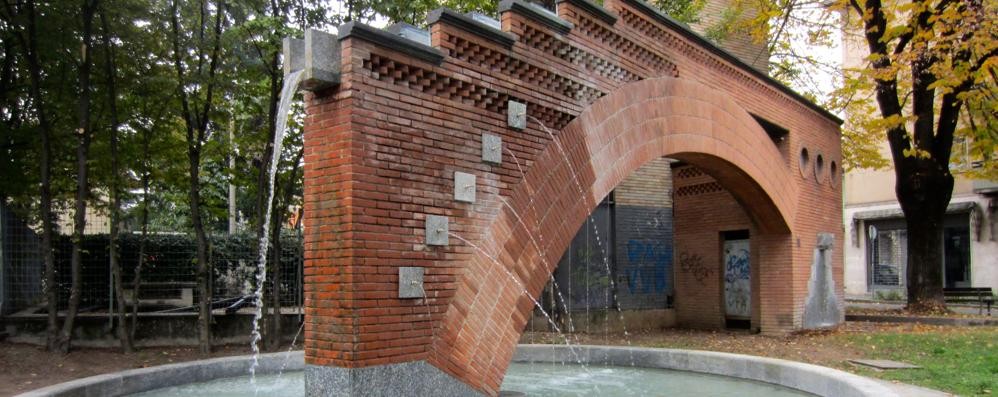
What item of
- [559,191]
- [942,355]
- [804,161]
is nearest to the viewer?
[559,191]

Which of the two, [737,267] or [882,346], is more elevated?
[737,267]

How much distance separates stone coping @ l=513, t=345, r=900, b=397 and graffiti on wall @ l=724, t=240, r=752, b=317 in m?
5.50

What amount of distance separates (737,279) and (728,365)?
629 cm

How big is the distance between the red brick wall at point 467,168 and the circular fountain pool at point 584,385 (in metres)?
2.37

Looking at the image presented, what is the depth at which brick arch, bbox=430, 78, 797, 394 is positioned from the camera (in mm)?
7445

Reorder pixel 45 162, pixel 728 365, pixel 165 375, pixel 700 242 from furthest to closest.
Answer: pixel 700 242, pixel 45 162, pixel 728 365, pixel 165 375

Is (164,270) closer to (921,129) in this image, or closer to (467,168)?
(467,168)

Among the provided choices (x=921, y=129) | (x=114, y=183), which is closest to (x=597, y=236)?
(x=921, y=129)

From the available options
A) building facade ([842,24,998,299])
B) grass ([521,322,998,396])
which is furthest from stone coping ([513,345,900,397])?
building facade ([842,24,998,299])

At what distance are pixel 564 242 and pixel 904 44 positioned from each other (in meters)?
13.4

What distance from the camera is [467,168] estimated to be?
294 inches

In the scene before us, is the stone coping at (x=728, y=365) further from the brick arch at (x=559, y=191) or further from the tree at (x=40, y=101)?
the tree at (x=40, y=101)

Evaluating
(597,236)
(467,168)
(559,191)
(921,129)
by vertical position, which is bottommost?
(597,236)

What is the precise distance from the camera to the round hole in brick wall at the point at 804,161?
15789 millimetres
